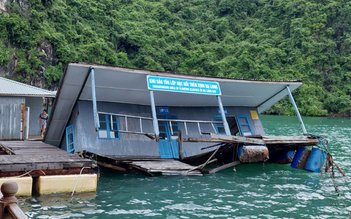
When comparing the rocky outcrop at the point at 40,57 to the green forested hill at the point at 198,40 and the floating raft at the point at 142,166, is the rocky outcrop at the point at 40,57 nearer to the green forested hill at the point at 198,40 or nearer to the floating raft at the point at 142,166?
the green forested hill at the point at 198,40

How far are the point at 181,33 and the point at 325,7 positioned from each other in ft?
111

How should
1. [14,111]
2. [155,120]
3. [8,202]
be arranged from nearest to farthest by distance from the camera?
[8,202] → [155,120] → [14,111]

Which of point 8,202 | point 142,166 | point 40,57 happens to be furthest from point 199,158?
point 40,57

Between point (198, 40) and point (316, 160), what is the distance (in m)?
78.1

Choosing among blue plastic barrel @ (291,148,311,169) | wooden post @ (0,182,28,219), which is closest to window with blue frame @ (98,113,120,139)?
blue plastic barrel @ (291,148,311,169)

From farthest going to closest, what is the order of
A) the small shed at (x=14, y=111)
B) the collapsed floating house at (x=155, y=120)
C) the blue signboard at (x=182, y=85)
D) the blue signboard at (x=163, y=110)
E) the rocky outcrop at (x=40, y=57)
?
the rocky outcrop at (x=40, y=57) < the small shed at (x=14, y=111) < the blue signboard at (x=163, y=110) < the blue signboard at (x=182, y=85) < the collapsed floating house at (x=155, y=120)

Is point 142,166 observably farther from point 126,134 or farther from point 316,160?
point 316,160

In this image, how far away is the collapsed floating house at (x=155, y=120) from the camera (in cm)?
1151

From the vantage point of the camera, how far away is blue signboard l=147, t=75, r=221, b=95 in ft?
38.6

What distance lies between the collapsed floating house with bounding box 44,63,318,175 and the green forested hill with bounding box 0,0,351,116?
3764 centimetres

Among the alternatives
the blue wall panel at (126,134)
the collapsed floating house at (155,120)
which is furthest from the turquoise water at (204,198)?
the blue wall panel at (126,134)

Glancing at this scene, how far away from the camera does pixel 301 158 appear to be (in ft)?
41.0

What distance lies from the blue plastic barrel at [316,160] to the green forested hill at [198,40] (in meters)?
43.7

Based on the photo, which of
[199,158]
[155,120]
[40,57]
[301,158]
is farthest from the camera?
[40,57]
